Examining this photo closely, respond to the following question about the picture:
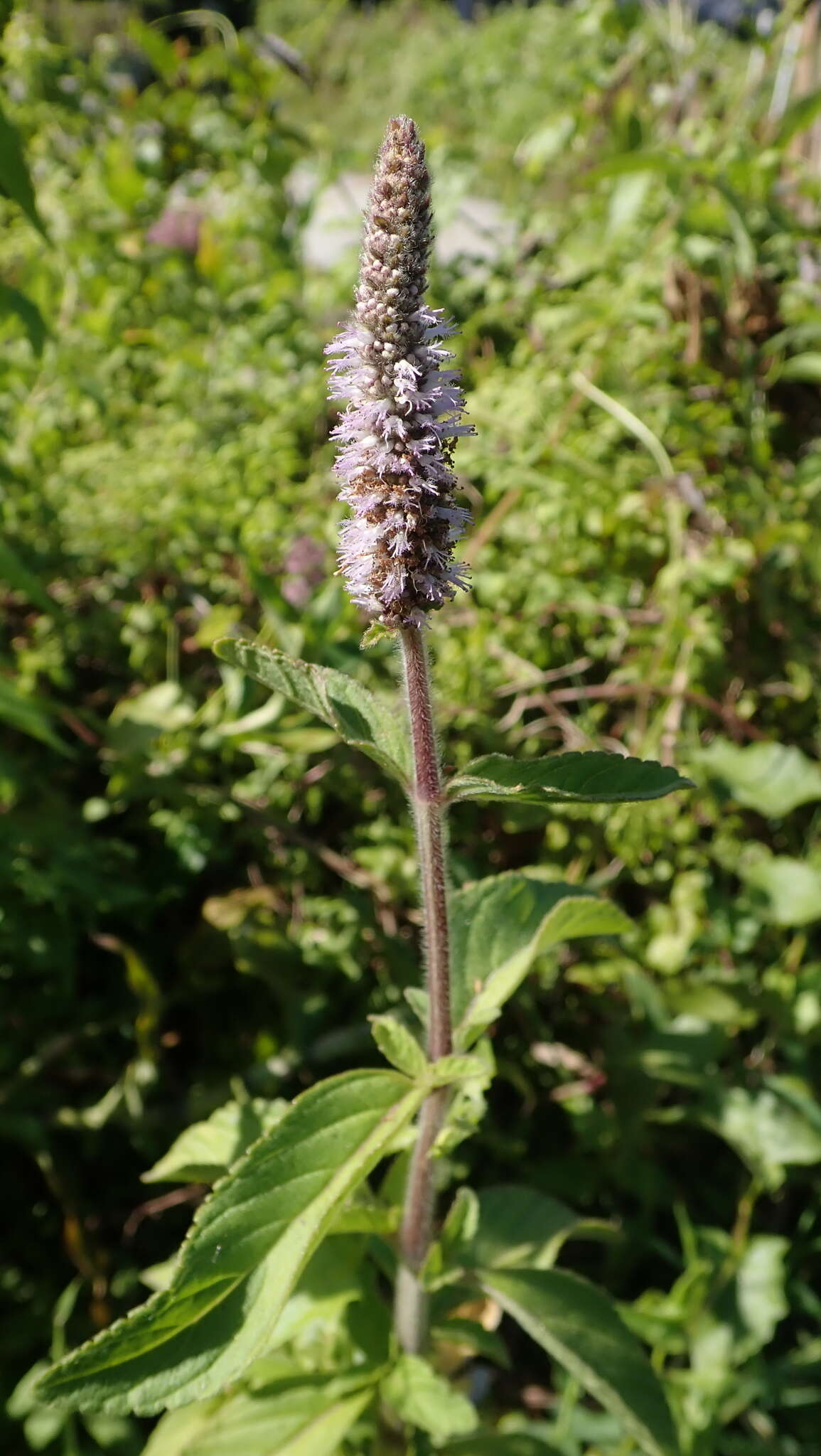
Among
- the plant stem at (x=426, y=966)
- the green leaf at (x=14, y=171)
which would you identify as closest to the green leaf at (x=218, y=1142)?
the plant stem at (x=426, y=966)

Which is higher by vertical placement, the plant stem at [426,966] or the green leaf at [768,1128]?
the plant stem at [426,966]

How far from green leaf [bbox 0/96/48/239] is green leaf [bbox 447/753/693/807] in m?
1.19

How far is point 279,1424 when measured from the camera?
135 centimetres

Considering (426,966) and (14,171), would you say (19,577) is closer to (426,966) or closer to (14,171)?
(14,171)

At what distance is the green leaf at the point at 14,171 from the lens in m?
1.52

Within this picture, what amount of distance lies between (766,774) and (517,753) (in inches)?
18.9

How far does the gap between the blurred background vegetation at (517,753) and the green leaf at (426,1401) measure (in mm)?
500

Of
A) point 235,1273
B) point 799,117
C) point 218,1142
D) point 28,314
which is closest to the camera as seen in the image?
point 235,1273

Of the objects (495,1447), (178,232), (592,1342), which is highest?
(178,232)

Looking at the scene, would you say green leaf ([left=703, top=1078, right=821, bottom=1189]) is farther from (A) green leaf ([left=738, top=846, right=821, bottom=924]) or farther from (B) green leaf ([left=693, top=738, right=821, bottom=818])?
(B) green leaf ([left=693, top=738, right=821, bottom=818])

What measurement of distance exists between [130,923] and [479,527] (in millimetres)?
1147

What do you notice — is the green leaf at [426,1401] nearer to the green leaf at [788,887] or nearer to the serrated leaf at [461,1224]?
the serrated leaf at [461,1224]

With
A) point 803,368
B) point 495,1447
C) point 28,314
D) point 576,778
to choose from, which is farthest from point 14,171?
point 495,1447

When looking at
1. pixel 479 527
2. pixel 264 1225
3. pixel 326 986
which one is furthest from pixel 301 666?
pixel 479 527
